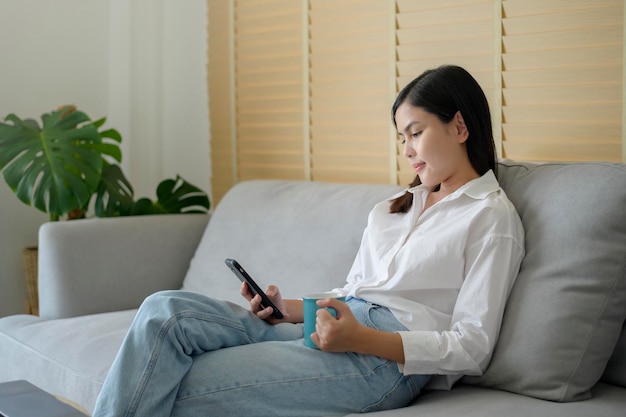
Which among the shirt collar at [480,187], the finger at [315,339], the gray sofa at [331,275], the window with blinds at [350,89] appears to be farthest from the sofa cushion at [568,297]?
the window with blinds at [350,89]

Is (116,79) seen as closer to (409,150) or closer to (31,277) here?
(31,277)

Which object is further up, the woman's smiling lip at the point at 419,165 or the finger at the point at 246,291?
the woman's smiling lip at the point at 419,165

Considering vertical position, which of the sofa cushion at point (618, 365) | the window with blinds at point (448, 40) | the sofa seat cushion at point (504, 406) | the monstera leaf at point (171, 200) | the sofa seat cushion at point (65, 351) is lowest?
the sofa seat cushion at point (65, 351)

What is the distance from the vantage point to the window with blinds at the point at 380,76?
2.16 metres

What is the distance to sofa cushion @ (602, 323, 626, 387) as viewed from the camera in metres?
1.69

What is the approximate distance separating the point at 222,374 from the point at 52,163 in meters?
1.53

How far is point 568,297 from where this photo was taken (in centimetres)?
162

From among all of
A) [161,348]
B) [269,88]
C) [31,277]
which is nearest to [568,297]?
[161,348]

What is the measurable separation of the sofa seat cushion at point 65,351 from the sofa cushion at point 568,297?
935 mm

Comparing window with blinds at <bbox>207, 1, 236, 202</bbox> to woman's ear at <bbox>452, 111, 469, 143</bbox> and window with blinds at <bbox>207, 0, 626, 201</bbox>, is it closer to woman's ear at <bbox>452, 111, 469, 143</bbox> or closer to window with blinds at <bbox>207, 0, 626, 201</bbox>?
window with blinds at <bbox>207, 0, 626, 201</bbox>

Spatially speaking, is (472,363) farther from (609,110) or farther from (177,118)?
(177,118)

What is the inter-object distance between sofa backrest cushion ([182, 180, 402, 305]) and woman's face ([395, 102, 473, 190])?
0.46 m

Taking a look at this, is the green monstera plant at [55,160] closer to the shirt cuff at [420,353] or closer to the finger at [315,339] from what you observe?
the finger at [315,339]

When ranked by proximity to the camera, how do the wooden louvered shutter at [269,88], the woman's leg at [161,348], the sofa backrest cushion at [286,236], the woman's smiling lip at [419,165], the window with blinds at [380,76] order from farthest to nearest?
the wooden louvered shutter at [269,88], the sofa backrest cushion at [286,236], the window with blinds at [380,76], the woman's smiling lip at [419,165], the woman's leg at [161,348]
